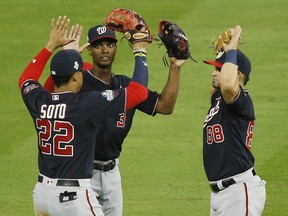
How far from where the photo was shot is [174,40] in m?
9.07

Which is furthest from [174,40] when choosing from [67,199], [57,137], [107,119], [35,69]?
[67,199]

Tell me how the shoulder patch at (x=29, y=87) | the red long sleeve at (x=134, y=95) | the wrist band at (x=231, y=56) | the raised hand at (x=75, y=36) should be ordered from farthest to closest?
the raised hand at (x=75, y=36), the wrist band at (x=231, y=56), the shoulder patch at (x=29, y=87), the red long sleeve at (x=134, y=95)

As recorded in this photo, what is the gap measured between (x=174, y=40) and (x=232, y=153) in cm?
112

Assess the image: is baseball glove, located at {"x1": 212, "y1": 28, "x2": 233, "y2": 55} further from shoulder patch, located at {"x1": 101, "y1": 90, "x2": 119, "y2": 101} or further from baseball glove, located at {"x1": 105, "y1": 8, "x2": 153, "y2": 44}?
shoulder patch, located at {"x1": 101, "y1": 90, "x2": 119, "y2": 101}

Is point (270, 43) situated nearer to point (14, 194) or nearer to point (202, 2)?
point (202, 2)

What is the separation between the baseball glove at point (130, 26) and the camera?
888 cm

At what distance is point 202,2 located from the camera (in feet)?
63.6

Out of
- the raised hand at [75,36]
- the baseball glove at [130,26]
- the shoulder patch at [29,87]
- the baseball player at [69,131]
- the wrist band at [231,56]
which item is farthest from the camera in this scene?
the raised hand at [75,36]

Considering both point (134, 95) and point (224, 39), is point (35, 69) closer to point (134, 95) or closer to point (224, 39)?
point (134, 95)

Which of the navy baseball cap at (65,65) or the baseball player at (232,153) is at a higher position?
the navy baseball cap at (65,65)

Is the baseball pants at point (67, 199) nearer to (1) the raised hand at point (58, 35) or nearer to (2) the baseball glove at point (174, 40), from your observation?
(1) the raised hand at point (58, 35)

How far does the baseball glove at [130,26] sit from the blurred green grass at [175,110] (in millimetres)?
2975

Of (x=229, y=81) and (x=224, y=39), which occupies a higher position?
(x=224, y=39)

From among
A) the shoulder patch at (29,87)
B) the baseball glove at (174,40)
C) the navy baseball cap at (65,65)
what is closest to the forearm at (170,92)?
the baseball glove at (174,40)
